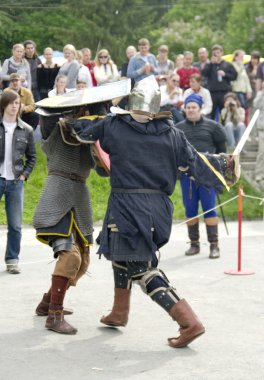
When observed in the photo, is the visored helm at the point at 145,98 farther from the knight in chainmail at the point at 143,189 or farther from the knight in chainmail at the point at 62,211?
the knight in chainmail at the point at 62,211

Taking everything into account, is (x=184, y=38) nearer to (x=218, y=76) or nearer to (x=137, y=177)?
(x=218, y=76)

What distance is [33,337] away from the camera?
7.00m

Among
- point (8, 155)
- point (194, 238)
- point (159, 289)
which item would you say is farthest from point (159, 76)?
point (159, 289)

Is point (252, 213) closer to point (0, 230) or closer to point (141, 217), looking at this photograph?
point (0, 230)

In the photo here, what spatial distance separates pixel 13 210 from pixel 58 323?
276 centimetres

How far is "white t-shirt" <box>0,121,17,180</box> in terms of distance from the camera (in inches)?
376

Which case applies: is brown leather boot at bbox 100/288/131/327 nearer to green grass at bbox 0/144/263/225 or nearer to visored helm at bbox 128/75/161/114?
visored helm at bbox 128/75/161/114

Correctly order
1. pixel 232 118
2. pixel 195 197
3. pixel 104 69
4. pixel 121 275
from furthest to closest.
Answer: pixel 232 118, pixel 104 69, pixel 195 197, pixel 121 275

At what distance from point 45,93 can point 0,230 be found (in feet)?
12.3

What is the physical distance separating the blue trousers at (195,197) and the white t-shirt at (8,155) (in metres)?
2.52

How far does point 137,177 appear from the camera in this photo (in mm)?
6723

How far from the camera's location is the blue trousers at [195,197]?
1122 cm

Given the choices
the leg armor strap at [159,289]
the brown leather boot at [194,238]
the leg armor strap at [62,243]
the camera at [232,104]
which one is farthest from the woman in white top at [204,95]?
the leg armor strap at [159,289]

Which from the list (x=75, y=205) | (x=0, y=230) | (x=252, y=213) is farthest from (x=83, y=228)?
(x=252, y=213)
